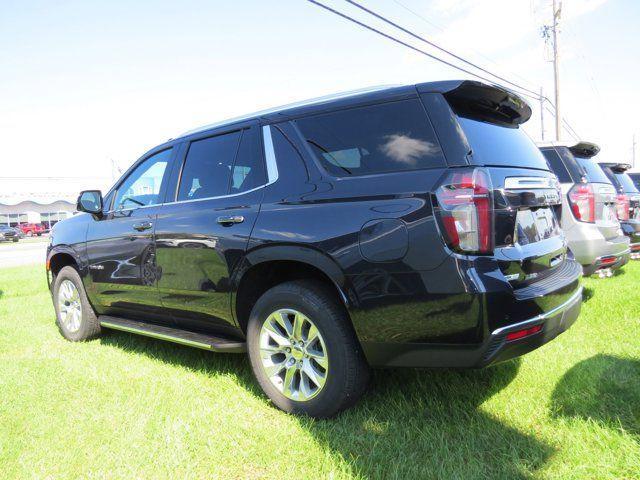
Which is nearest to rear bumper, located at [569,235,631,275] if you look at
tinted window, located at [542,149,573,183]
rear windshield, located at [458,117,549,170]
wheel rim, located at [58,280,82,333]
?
tinted window, located at [542,149,573,183]

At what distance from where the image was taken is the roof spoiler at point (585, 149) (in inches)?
215

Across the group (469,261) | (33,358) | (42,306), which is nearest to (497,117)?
(469,261)

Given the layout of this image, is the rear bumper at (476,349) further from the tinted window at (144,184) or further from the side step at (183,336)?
the tinted window at (144,184)

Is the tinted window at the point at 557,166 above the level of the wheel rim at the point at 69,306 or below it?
above

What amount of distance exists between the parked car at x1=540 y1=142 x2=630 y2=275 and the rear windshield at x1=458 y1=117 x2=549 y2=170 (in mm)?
2092

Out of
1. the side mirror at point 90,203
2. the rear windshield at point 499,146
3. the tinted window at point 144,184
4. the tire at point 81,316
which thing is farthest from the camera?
the tire at point 81,316

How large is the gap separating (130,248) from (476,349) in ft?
9.63

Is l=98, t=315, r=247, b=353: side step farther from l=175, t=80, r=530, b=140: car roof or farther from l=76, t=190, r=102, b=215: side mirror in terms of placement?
l=175, t=80, r=530, b=140: car roof

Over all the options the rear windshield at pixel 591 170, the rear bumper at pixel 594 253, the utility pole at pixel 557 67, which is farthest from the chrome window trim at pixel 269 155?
the utility pole at pixel 557 67

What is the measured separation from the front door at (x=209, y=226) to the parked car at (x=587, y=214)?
11.0 ft

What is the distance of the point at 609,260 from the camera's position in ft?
16.2

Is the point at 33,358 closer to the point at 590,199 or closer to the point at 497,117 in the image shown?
the point at 497,117

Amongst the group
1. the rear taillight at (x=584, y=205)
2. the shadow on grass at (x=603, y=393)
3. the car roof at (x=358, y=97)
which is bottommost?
the shadow on grass at (x=603, y=393)

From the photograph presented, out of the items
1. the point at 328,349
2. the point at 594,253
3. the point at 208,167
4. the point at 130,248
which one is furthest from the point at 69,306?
the point at 594,253
